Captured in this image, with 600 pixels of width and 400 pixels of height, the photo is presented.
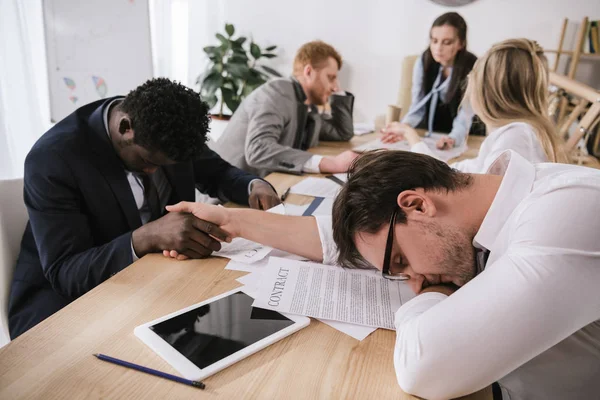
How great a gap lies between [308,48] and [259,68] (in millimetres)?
2303

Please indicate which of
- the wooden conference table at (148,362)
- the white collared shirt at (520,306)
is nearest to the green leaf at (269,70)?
the wooden conference table at (148,362)

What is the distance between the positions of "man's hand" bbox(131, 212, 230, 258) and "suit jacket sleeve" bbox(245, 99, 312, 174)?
0.83 metres

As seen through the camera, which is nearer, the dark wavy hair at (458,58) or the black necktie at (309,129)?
the black necktie at (309,129)

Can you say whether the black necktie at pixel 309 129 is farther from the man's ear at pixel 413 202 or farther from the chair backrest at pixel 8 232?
the man's ear at pixel 413 202

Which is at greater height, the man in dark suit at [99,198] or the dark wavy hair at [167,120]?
the dark wavy hair at [167,120]

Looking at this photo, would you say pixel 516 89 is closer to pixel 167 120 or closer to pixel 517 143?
pixel 517 143

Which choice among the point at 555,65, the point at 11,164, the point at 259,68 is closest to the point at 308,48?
the point at 11,164

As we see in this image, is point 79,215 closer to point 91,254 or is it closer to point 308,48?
point 91,254

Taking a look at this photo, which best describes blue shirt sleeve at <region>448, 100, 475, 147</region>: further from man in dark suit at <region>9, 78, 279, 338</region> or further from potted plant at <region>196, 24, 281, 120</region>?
potted plant at <region>196, 24, 281, 120</region>

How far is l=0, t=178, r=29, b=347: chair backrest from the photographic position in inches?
43.1

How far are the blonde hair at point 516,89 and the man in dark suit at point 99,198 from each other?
1.07 m

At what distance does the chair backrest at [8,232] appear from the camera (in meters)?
1.09

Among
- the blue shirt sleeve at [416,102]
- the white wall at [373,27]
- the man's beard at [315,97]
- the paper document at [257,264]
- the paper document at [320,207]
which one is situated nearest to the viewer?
the paper document at [257,264]

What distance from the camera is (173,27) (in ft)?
12.6
